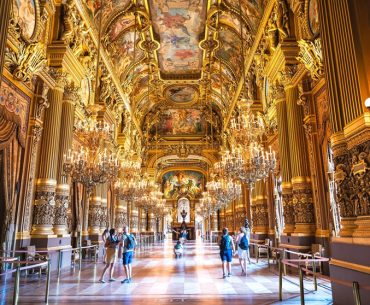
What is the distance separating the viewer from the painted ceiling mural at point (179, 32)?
1641 centimetres

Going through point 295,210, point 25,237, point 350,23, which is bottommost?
point 25,237

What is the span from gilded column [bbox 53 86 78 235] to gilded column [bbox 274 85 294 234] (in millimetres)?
7713

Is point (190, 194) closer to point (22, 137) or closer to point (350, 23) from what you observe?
point (22, 137)

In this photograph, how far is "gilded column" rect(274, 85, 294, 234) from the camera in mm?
10875

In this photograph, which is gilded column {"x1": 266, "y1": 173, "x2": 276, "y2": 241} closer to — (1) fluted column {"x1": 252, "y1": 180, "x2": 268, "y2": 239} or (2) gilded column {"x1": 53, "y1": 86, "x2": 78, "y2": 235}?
(1) fluted column {"x1": 252, "y1": 180, "x2": 268, "y2": 239}

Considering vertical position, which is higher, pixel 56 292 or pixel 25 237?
pixel 25 237

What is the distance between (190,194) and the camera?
44.4 m

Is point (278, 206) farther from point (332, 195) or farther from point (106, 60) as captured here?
point (106, 60)

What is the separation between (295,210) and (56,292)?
7262 millimetres

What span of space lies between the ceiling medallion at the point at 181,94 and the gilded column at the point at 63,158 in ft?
45.3

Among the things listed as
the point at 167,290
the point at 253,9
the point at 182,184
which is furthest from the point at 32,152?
the point at 182,184

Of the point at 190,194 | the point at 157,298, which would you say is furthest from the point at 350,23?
the point at 190,194

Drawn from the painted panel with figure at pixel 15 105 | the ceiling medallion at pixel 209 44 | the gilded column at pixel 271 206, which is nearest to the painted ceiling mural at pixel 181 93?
the ceiling medallion at pixel 209 44

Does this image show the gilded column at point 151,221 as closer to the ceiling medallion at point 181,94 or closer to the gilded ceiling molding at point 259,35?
the ceiling medallion at point 181,94
